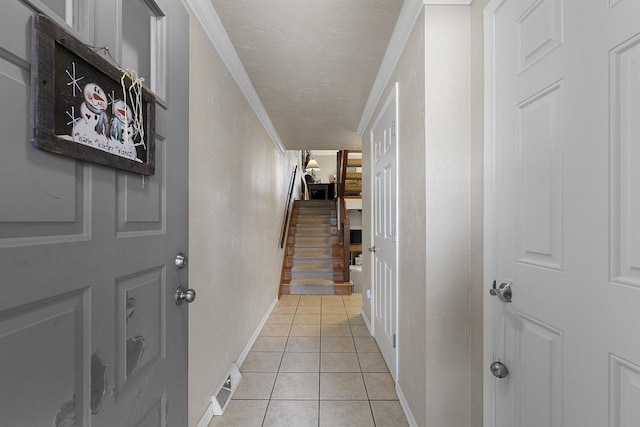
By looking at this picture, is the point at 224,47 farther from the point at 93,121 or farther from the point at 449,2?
the point at 93,121

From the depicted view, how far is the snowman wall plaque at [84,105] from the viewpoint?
54 centimetres

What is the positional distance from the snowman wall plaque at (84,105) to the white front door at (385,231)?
1666mm

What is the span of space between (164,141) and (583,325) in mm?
1346

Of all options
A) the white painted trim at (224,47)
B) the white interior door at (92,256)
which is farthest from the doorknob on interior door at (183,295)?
the white painted trim at (224,47)

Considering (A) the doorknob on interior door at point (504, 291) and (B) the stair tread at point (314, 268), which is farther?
(B) the stair tread at point (314, 268)

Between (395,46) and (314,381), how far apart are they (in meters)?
2.39

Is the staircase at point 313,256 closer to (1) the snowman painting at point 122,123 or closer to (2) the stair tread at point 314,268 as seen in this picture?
(2) the stair tread at point 314,268

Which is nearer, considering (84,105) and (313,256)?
(84,105)

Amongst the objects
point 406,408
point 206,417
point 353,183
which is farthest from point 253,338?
point 353,183

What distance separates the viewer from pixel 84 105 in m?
0.64

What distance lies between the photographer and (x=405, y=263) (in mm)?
1847

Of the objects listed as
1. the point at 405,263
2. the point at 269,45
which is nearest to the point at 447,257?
the point at 405,263

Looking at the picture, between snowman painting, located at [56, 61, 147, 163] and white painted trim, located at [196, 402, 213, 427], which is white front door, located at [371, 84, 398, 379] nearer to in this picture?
white painted trim, located at [196, 402, 213, 427]

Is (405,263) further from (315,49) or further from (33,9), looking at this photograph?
(33,9)
